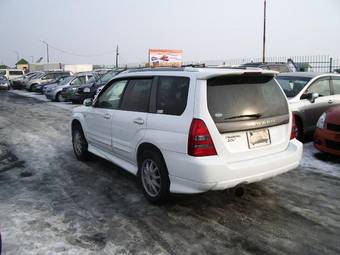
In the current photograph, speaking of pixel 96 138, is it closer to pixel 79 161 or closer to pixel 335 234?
pixel 79 161

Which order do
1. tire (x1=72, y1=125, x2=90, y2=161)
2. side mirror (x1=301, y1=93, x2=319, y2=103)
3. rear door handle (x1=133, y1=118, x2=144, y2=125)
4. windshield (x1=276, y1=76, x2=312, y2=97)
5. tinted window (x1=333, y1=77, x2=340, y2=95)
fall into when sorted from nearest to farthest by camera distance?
1. rear door handle (x1=133, y1=118, x2=144, y2=125)
2. tire (x1=72, y1=125, x2=90, y2=161)
3. side mirror (x1=301, y1=93, x2=319, y2=103)
4. windshield (x1=276, y1=76, x2=312, y2=97)
5. tinted window (x1=333, y1=77, x2=340, y2=95)

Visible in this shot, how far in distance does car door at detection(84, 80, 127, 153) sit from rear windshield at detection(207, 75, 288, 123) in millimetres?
1826

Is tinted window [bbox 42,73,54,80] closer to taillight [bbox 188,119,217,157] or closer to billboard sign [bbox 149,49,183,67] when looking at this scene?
billboard sign [bbox 149,49,183,67]

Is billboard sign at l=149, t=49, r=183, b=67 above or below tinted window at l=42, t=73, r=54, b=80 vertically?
above

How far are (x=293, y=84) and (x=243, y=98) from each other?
513 centimetres

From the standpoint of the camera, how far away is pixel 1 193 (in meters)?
5.35

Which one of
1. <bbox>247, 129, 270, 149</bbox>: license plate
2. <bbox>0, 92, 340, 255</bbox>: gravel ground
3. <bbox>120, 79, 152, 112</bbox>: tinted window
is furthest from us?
<bbox>120, 79, 152, 112</bbox>: tinted window

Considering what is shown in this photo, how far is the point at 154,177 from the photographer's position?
4.68 metres

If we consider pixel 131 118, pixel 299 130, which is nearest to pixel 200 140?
pixel 131 118

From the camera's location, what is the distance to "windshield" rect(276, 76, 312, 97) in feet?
28.6

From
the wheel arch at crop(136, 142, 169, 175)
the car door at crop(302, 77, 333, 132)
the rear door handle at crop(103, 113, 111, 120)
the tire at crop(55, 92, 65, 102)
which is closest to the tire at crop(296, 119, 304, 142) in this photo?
the car door at crop(302, 77, 333, 132)

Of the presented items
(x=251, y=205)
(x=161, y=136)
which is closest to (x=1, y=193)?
(x=161, y=136)

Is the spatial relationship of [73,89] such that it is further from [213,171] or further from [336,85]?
[213,171]

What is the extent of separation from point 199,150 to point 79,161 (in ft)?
12.1
